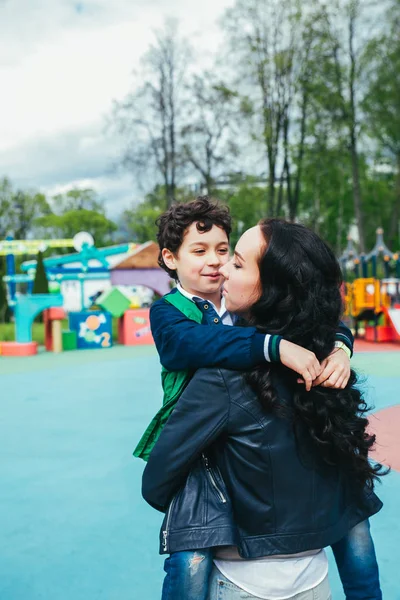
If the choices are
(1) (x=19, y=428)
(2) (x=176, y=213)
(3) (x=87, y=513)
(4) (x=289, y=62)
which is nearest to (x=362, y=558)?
(2) (x=176, y=213)

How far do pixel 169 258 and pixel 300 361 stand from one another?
3.95ft

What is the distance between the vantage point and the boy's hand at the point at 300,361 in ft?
4.75

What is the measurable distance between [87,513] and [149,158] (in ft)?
72.0

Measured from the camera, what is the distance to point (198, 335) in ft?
5.51

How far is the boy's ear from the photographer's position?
2541 mm

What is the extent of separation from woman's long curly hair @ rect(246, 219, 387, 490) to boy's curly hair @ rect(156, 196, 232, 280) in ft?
2.96

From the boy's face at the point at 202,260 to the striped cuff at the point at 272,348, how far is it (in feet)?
2.92

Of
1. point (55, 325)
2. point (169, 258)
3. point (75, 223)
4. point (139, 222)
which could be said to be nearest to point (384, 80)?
point (55, 325)

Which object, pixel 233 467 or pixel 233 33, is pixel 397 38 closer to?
pixel 233 33

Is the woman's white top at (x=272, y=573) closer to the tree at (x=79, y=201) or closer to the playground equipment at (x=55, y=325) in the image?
the playground equipment at (x=55, y=325)

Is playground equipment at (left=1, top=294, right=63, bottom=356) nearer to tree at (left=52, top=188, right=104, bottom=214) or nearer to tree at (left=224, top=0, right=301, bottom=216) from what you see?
tree at (left=224, top=0, right=301, bottom=216)

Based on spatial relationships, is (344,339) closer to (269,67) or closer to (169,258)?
(169,258)

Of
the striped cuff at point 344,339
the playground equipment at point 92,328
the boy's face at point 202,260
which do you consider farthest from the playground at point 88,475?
Result: the playground equipment at point 92,328

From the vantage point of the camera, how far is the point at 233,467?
4.98ft
